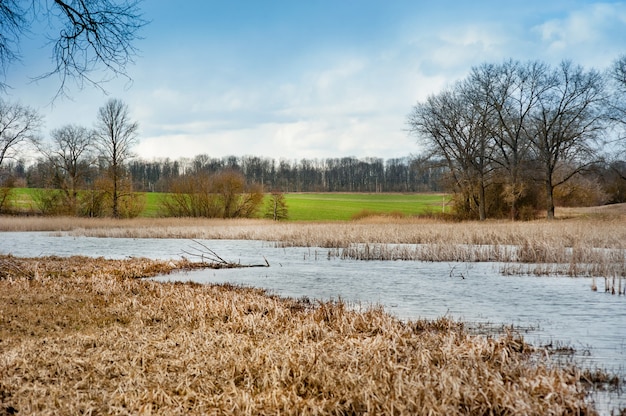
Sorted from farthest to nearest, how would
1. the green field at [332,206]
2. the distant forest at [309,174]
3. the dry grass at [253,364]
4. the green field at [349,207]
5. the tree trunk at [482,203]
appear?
1. the distant forest at [309,174]
2. the green field at [349,207]
3. the green field at [332,206]
4. the tree trunk at [482,203]
5. the dry grass at [253,364]

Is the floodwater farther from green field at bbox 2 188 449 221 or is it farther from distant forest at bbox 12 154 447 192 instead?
distant forest at bbox 12 154 447 192

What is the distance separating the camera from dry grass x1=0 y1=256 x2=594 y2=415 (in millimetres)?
3570

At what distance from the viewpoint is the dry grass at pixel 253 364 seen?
3570 mm

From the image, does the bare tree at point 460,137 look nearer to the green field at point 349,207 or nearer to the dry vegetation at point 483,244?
the green field at point 349,207

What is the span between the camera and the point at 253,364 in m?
4.43

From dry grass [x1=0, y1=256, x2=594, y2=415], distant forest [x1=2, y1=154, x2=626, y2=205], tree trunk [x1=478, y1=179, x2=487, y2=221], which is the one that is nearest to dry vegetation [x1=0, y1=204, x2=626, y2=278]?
dry grass [x1=0, y1=256, x2=594, y2=415]

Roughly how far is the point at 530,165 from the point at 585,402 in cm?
3755

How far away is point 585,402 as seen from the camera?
3.86 metres

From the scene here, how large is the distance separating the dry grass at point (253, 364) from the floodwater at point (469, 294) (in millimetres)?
991

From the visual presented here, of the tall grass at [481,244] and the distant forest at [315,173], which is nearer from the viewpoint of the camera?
the tall grass at [481,244]

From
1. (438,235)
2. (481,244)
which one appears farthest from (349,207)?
(481,244)

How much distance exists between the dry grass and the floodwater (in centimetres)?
99

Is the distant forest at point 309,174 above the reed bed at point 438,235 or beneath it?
above

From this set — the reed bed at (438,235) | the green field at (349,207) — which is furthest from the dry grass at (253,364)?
the green field at (349,207)
